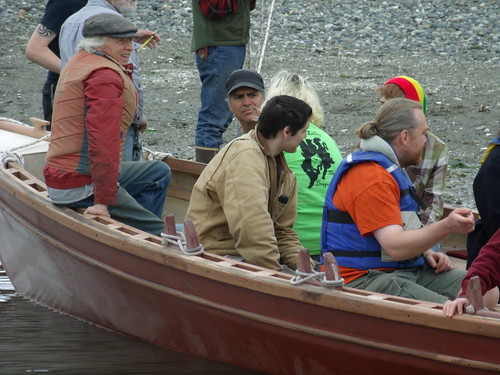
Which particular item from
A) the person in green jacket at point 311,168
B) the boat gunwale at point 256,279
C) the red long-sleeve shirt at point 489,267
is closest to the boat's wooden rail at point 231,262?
the boat gunwale at point 256,279

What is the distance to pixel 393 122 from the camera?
4922 millimetres

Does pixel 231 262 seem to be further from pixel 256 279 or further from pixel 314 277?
pixel 314 277

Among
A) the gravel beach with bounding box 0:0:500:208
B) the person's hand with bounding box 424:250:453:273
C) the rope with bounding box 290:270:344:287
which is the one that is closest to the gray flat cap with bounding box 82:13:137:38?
the rope with bounding box 290:270:344:287

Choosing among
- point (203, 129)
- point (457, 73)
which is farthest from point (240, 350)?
point (457, 73)

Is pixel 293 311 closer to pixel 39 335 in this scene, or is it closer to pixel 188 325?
pixel 188 325

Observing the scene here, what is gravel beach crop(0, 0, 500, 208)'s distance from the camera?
40.0ft

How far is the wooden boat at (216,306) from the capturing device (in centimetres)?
443

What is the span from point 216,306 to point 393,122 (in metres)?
1.26

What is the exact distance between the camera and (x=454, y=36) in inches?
700

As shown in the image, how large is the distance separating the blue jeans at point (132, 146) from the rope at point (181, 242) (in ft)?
4.06

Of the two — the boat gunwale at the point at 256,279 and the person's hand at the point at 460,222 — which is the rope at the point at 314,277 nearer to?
the boat gunwale at the point at 256,279

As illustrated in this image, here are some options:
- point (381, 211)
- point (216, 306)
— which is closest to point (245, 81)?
point (216, 306)

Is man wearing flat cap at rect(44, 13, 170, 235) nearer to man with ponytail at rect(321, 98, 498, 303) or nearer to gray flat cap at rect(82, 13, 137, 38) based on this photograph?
gray flat cap at rect(82, 13, 137, 38)

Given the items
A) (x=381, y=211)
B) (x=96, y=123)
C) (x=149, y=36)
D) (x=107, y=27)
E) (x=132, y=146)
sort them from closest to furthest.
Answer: (x=381, y=211) → (x=96, y=123) → (x=107, y=27) → (x=132, y=146) → (x=149, y=36)
